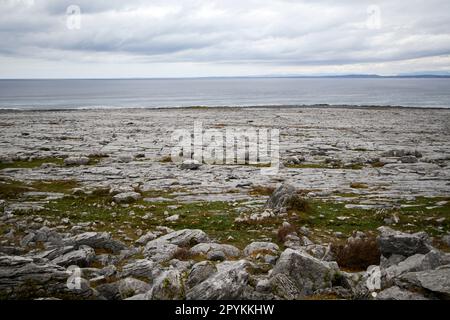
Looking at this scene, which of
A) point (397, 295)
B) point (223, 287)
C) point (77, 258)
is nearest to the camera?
point (223, 287)

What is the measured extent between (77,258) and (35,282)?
296cm

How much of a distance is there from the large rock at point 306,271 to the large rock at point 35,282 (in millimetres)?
5889

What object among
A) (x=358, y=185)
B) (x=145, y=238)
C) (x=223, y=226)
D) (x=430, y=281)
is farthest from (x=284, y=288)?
(x=358, y=185)

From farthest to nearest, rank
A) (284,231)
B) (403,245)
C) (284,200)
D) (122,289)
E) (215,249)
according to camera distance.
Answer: (284,200) < (284,231) < (215,249) < (403,245) < (122,289)

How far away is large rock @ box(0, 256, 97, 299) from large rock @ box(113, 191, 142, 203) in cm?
1301

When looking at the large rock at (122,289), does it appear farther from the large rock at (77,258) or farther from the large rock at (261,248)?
the large rock at (261,248)

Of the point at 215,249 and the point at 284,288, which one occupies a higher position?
the point at 284,288

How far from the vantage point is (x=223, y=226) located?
19.2 meters

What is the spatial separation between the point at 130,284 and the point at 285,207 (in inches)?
469

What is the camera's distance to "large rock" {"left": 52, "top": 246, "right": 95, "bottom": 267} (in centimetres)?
1300

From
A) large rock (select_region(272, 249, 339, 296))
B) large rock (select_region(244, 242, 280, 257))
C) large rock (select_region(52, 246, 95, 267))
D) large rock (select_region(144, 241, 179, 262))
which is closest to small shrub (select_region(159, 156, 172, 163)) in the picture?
large rock (select_region(144, 241, 179, 262))

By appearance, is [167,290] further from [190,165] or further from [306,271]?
[190,165]

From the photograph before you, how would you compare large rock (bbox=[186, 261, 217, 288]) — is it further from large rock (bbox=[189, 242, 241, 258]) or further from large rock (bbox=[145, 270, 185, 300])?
large rock (bbox=[189, 242, 241, 258])

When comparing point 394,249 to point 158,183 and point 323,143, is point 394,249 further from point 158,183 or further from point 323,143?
point 323,143
